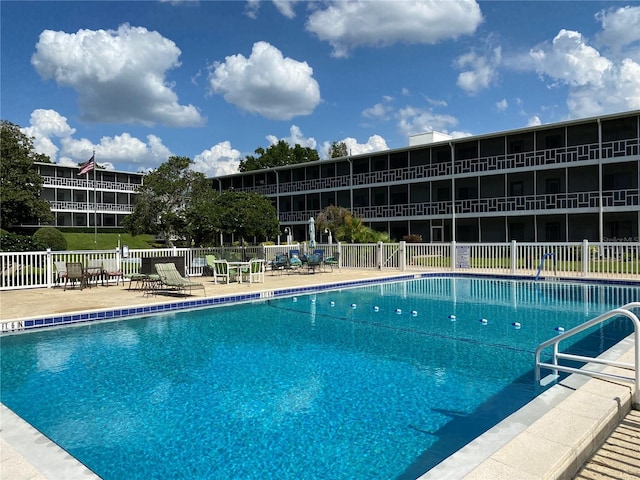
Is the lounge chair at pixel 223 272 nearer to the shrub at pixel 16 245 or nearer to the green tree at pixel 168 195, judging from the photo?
the shrub at pixel 16 245

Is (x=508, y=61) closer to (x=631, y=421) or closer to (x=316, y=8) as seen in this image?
(x=316, y=8)

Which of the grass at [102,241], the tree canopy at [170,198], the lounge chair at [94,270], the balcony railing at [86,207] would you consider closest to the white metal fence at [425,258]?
the lounge chair at [94,270]

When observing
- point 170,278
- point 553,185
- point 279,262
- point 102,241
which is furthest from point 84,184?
point 553,185

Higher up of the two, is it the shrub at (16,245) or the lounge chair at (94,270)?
the shrub at (16,245)

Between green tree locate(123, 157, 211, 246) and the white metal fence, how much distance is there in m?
6.76

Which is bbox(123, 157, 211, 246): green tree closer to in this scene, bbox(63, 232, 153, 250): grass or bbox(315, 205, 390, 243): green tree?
bbox(315, 205, 390, 243): green tree

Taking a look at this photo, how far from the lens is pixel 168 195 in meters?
26.9

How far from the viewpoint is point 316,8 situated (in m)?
19.4

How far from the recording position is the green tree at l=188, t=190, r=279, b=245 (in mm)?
20078

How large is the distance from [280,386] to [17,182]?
36.7 meters

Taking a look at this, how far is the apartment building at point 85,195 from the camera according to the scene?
4822 cm

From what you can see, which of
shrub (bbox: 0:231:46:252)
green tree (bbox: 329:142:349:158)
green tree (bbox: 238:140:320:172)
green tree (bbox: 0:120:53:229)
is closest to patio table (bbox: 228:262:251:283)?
shrub (bbox: 0:231:46:252)

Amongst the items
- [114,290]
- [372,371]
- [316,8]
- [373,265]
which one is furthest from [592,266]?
[114,290]

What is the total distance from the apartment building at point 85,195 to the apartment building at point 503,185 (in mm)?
24340
